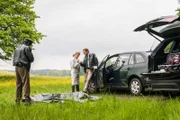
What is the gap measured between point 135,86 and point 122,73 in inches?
43.7

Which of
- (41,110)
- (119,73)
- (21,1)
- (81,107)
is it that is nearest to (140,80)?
(119,73)

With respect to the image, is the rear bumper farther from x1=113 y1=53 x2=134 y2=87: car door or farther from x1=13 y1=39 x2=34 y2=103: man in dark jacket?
x1=113 y1=53 x2=134 y2=87: car door

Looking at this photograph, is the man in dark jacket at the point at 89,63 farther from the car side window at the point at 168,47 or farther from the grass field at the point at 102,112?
the grass field at the point at 102,112

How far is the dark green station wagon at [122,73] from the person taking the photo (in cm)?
1386

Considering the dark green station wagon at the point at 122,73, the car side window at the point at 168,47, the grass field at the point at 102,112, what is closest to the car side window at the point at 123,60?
the dark green station wagon at the point at 122,73

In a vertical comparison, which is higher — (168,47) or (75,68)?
(168,47)

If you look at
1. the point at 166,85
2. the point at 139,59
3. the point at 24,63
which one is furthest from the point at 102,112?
the point at 139,59

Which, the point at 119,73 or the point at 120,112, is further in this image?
the point at 119,73

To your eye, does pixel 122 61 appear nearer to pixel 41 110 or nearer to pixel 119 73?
pixel 119 73

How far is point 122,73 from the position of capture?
1487 cm

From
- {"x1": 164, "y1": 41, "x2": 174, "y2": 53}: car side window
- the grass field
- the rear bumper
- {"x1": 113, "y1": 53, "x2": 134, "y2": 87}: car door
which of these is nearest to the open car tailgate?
{"x1": 164, "y1": 41, "x2": 174, "y2": 53}: car side window

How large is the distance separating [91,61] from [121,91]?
200cm

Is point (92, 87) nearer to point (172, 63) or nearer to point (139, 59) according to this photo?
point (139, 59)

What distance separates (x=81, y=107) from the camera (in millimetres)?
7848
